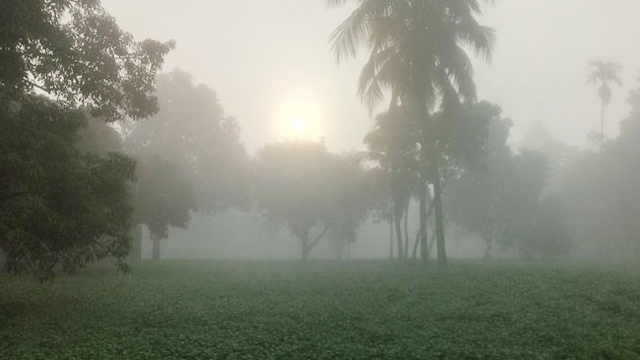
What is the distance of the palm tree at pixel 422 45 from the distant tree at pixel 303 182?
75.3ft

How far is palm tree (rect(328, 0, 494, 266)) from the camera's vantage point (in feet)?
89.5

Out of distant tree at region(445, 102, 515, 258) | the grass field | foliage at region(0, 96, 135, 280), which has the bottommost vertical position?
the grass field

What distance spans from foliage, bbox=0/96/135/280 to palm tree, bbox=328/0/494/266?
54.4 feet

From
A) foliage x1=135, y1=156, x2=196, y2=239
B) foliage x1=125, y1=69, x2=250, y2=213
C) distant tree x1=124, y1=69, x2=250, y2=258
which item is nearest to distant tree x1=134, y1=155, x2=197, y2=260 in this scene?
foliage x1=135, y1=156, x2=196, y2=239

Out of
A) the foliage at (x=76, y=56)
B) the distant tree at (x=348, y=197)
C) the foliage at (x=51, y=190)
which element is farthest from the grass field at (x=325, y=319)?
the distant tree at (x=348, y=197)

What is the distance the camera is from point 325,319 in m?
15.3

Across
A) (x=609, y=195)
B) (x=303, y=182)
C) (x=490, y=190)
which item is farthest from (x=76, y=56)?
(x=609, y=195)

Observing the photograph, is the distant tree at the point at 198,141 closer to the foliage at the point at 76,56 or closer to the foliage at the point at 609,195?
the foliage at the point at 76,56

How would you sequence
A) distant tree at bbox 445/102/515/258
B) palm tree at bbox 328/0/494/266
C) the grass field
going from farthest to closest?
distant tree at bbox 445/102/515/258, palm tree at bbox 328/0/494/266, the grass field

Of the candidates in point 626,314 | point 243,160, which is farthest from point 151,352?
point 243,160

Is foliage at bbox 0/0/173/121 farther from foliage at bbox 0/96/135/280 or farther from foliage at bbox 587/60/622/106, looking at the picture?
foliage at bbox 587/60/622/106

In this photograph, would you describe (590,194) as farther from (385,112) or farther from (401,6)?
(401,6)

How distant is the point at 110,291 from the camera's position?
2006 cm

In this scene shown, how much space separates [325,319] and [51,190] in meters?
8.61
